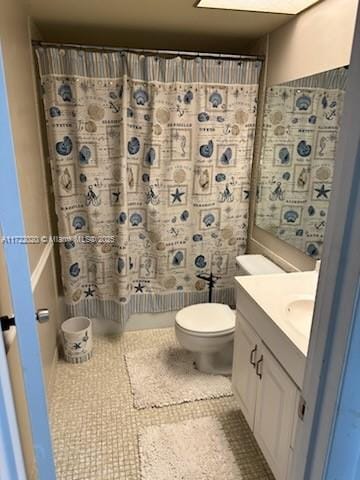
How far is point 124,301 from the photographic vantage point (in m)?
2.54

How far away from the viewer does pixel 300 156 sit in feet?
6.62

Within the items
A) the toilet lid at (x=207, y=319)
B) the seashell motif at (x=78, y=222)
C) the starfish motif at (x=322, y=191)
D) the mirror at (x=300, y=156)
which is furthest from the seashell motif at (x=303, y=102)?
the seashell motif at (x=78, y=222)

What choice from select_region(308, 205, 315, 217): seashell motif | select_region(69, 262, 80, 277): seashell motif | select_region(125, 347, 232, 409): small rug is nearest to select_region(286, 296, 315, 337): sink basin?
select_region(308, 205, 315, 217): seashell motif

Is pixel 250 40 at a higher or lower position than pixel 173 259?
higher

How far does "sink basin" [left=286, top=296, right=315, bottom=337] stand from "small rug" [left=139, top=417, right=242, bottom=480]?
78 centimetres

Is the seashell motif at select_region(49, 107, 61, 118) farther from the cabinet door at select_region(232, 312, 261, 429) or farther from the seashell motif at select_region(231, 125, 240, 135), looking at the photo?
the cabinet door at select_region(232, 312, 261, 429)

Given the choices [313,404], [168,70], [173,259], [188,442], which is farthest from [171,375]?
[168,70]

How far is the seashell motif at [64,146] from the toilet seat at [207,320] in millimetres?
1348

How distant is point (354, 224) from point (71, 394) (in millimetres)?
2014

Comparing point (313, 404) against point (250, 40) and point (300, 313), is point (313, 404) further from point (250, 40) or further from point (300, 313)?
point (250, 40)

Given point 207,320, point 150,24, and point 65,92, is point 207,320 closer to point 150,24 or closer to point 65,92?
point 65,92

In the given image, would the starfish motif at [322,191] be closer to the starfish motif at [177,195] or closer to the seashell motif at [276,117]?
the seashell motif at [276,117]

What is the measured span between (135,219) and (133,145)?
0.54 meters

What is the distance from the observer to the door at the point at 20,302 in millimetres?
797
